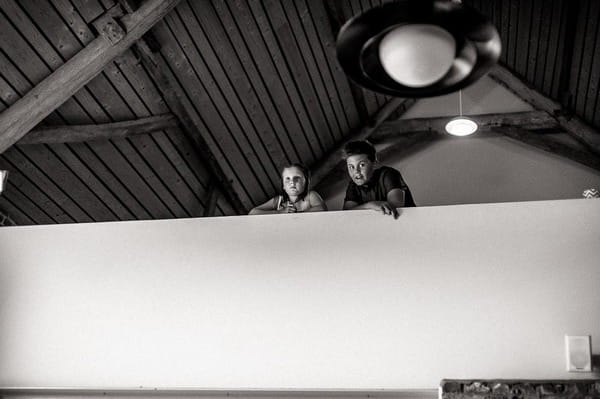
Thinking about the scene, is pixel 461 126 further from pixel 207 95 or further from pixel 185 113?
pixel 185 113

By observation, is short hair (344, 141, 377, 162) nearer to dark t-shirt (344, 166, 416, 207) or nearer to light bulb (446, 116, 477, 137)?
dark t-shirt (344, 166, 416, 207)

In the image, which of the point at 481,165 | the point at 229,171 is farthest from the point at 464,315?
the point at 481,165

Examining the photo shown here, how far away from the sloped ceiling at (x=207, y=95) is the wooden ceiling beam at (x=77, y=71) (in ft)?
0.24

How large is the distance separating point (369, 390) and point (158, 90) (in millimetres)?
2607

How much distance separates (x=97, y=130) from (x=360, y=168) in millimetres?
1925

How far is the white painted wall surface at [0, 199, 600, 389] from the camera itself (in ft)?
9.92

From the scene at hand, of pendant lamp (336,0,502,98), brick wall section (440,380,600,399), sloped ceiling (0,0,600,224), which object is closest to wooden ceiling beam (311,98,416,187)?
sloped ceiling (0,0,600,224)

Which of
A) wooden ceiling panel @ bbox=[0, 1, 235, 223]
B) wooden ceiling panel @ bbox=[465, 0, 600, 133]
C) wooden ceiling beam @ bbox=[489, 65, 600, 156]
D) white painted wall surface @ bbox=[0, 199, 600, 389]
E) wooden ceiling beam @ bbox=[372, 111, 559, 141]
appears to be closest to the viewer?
white painted wall surface @ bbox=[0, 199, 600, 389]

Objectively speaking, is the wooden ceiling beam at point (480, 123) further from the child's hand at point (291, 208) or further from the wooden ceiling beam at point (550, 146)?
the child's hand at point (291, 208)

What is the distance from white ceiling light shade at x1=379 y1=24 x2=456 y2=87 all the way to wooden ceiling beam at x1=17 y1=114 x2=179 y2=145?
9.82 feet

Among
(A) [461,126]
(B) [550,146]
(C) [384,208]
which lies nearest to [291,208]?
(C) [384,208]

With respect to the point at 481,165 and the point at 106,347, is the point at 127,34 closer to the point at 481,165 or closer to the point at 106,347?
the point at 106,347

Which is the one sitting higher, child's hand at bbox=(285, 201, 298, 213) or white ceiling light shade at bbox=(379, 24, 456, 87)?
child's hand at bbox=(285, 201, 298, 213)

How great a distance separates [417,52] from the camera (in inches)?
73.7
